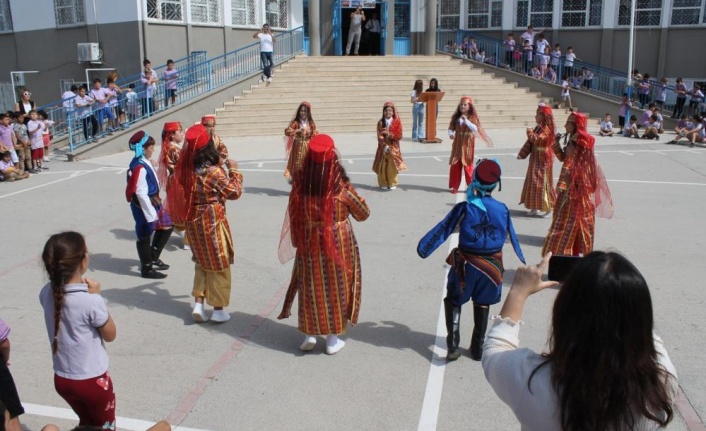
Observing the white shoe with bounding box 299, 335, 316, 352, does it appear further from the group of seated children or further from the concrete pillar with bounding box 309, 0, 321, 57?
the concrete pillar with bounding box 309, 0, 321, 57

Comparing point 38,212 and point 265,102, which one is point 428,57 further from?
point 38,212

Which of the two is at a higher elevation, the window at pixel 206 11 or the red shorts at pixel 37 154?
the window at pixel 206 11

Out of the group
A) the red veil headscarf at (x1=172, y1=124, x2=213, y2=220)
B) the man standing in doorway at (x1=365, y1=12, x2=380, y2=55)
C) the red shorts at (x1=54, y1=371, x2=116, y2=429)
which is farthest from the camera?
the man standing in doorway at (x1=365, y1=12, x2=380, y2=55)

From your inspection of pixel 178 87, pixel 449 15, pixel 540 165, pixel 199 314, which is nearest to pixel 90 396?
pixel 199 314

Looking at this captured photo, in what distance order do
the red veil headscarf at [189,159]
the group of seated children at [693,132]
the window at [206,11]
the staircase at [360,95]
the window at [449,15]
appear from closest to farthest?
the red veil headscarf at [189,159]
the group of seated children at [693,132]
the staircase at [360,95]
the window at [206,11]
the window at [449,15]

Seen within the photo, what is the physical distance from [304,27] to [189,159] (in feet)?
68.2

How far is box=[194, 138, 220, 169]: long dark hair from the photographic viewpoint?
542 centimetres

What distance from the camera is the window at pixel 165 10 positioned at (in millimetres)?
19453

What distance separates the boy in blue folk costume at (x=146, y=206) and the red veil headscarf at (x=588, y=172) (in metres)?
4.43

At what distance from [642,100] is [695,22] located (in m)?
4.46

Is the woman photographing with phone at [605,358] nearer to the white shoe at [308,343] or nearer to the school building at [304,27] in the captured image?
the white shoe at [308,343]

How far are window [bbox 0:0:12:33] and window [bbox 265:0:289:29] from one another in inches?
354

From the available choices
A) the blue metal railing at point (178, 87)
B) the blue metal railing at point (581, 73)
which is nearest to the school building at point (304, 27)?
the blue metal railing at point (178, 87)

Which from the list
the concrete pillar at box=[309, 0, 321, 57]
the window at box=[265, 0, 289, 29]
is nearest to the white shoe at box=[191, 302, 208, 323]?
the concrete pillar at box=[309, 0, 321, 57]
